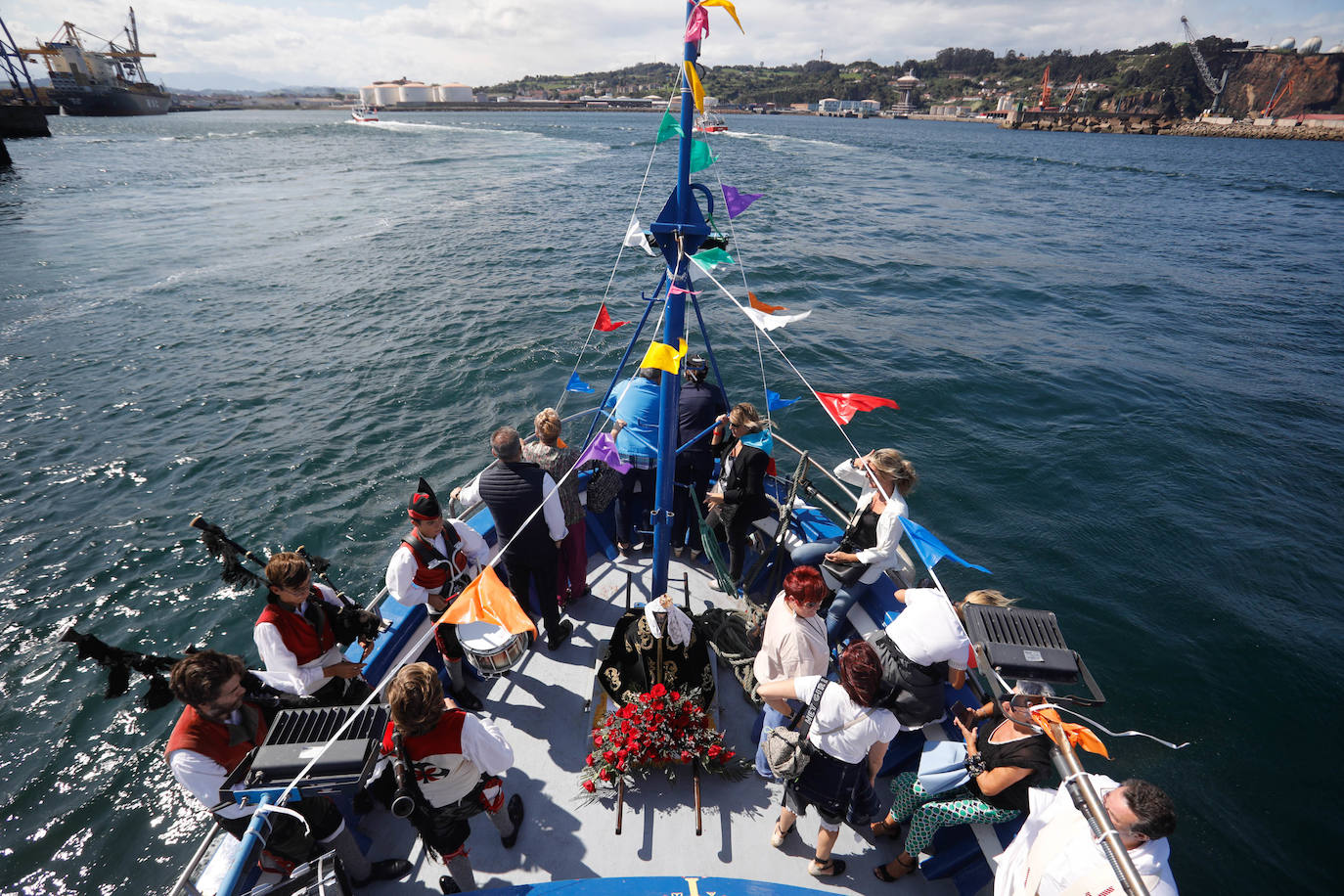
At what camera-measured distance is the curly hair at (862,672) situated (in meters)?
2.91

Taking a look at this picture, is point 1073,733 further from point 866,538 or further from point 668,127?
point 668,127

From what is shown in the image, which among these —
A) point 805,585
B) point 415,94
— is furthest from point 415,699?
point 415,94

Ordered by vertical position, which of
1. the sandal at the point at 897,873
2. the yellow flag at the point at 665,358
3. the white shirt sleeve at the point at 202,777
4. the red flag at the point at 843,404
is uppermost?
the yellow flag at the point at 665,358

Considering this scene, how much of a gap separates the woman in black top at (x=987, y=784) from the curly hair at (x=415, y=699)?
2930 mm

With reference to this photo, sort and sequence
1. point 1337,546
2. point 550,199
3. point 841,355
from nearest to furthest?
point 1337,546 → point 841,355 → point 550,199

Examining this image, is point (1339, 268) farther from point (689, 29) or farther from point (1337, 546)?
point (689, 29)

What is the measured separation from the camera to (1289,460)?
1319cm

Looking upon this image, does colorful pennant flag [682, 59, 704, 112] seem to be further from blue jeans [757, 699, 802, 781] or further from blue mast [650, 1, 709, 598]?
blue jeans [757, 699, 802, 781]

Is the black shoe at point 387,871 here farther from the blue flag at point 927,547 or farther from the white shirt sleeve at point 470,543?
the blue flag at point 927,547

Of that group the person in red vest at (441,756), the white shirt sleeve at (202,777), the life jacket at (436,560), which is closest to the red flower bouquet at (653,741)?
the person in red vest at (441,756)

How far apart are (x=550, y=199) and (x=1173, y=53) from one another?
173 metres

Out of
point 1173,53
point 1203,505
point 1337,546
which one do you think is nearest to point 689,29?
point 1203,505

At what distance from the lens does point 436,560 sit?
4.18 meters

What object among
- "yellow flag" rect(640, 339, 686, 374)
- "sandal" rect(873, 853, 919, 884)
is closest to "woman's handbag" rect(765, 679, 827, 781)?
"sandal" rect(873, 853, 919, 884)
